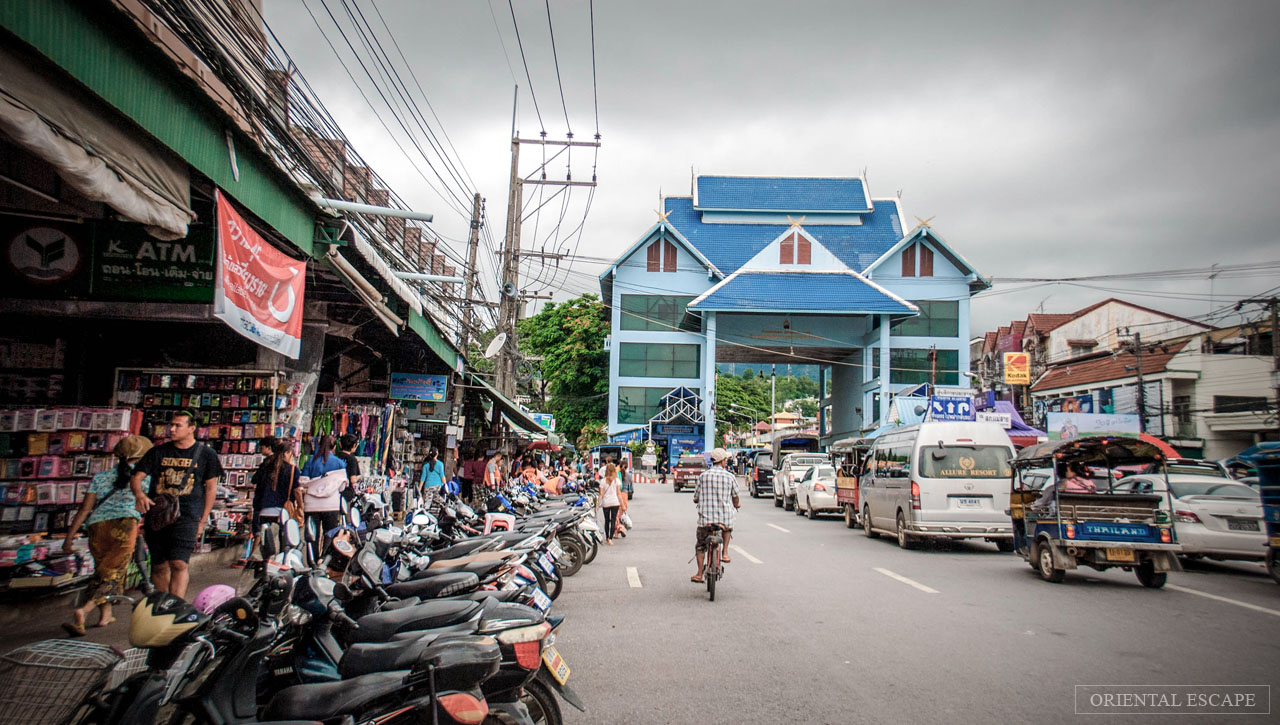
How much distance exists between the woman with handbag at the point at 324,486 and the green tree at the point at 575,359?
39.8 meters

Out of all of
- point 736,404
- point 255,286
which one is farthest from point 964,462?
point 736,404

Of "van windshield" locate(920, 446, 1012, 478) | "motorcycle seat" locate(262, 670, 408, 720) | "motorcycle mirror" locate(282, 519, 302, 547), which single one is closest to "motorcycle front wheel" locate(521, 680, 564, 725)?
"motorcycle seat" locate(262, 670, 408, 720)

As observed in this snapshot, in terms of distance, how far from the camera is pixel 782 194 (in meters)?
47.8

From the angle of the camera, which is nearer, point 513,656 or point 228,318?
point 513,656

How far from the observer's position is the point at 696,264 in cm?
4528

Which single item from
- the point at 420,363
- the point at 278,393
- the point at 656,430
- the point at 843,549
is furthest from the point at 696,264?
the point at 278,393

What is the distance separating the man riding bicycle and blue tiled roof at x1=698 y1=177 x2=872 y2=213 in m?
39.6

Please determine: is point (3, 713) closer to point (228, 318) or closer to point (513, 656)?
point (513, 656)

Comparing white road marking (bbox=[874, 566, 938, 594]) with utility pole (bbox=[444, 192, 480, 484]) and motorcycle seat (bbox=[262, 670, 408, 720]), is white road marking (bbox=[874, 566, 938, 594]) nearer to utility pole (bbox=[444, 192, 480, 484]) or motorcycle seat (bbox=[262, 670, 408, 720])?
motorcycle seat (bbox=[262, 670, 408, 720])

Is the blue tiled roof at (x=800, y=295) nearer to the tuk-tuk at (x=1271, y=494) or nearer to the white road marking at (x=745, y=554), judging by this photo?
the white road marking at (x=745, y=554)

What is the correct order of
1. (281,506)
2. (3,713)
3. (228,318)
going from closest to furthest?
(3,713) < (228,318) < (281,506)

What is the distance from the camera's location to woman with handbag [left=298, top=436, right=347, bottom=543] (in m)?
8.98

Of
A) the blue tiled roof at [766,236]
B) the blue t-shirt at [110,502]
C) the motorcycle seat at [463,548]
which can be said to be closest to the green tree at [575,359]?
the blue tiled roof at [766,236]

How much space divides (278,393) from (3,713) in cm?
806
